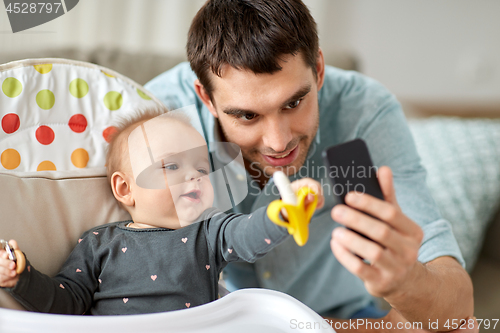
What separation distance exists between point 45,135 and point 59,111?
0.21ft

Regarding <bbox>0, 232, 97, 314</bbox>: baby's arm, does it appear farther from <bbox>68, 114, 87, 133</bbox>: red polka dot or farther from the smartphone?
the smartphone

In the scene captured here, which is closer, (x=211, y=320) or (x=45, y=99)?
(x=211, y=320)

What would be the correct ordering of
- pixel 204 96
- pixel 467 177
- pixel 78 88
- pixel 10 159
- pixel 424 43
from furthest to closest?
pixel 424 43, pixel 467 177, pixel 204 96, pixel 78 88, pixel 10 159

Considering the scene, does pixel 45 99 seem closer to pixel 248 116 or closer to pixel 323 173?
pixel 248 116

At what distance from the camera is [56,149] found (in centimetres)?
79

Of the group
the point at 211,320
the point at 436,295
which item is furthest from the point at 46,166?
the point at 436,295

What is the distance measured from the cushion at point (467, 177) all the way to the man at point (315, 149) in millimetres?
470

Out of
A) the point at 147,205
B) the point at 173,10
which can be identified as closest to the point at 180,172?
the point at 147,205

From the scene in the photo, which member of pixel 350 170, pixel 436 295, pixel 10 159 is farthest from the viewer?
pixel 10 159

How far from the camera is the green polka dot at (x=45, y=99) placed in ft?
2.63

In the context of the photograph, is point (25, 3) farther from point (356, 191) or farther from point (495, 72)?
point (495, 72)

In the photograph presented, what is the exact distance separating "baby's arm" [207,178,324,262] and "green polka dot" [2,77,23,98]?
492 mm

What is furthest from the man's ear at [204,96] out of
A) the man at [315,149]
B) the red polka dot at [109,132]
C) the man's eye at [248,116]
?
the red polka dot at [109,132]

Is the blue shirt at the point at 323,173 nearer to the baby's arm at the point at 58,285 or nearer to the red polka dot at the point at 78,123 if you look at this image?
the red polka dot at the point at 78,123
